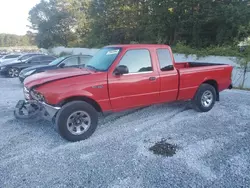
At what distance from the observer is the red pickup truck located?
3.74 metres

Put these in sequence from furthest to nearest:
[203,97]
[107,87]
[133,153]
Answer: [203,97]
[107,87]
[133,153]

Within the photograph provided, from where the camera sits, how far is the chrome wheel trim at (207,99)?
5.46m

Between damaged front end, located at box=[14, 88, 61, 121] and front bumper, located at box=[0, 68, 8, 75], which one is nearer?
damaged front end, located at box=[14, 88, 61, 121]

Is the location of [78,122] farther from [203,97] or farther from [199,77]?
[203,97]

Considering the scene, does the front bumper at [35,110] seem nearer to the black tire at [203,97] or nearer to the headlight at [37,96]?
the headlight at [37,96]

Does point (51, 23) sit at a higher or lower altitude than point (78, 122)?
higher

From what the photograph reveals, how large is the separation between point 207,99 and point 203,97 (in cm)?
20

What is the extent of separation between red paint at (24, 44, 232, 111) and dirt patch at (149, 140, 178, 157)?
1.04 m

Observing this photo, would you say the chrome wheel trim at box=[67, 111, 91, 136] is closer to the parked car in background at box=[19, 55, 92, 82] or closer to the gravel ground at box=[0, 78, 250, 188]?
the gravel ground at box=[0, 78, 250, 188]

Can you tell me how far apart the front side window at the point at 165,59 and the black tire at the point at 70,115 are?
74.9 inches

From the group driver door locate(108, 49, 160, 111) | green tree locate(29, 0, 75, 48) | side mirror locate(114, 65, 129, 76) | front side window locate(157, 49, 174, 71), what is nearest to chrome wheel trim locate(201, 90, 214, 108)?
front side window locate(157, 49, 174, 71)

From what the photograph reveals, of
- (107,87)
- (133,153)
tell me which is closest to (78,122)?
(107,87)

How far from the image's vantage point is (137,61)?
14.3 ft

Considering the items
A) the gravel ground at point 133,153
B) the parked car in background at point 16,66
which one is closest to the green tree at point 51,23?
the parked car in background at point 16,66
